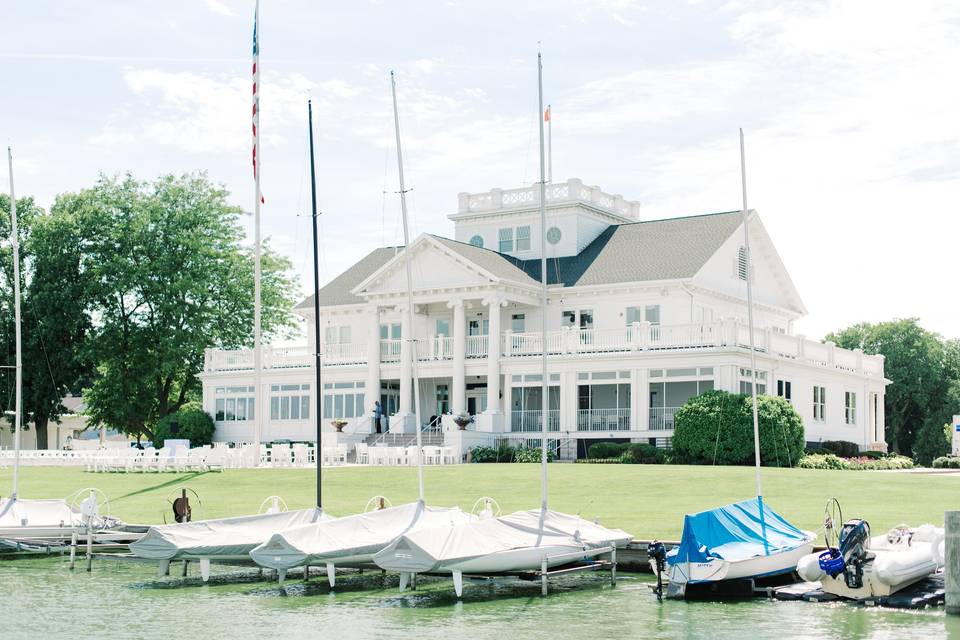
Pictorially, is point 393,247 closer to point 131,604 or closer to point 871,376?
point 871,376

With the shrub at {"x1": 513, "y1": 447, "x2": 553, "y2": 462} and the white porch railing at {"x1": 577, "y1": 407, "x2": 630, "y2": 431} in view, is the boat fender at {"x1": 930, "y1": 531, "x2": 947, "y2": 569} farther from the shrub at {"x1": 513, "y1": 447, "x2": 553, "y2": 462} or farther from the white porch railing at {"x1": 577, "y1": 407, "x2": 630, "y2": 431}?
the white porch railing at {"x1": 577, "y1": 407, "x2": 630, "y2": 431}

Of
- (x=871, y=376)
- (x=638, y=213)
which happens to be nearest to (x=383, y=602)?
(x=871, y=376)

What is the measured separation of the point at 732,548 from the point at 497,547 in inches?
173

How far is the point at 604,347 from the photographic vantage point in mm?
51344

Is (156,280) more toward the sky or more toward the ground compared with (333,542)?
more toward the sky

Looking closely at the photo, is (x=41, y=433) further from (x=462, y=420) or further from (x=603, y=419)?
(x=603, y=419)

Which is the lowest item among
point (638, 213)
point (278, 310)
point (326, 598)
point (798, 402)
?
point (326, 598)

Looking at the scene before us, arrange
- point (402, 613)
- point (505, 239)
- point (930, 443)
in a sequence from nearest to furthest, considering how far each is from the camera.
Answer: point (402, 613) < point (505, 239) < point (930, 443)

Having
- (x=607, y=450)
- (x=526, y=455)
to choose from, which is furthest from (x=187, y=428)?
(x=607, y=450)

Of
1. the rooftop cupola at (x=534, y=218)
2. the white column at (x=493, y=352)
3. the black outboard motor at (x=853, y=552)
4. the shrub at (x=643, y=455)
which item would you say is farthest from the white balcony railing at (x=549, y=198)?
the black outboard motor at (x=853, y=552)

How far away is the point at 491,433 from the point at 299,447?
28.8ft

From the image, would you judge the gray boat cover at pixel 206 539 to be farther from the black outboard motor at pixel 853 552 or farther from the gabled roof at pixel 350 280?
the gabled roof at pixel 350 280

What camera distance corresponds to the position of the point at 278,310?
72938mm

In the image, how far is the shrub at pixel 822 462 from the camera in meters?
45.5
